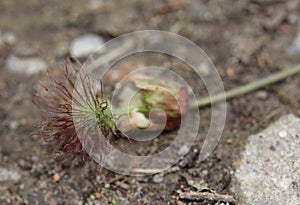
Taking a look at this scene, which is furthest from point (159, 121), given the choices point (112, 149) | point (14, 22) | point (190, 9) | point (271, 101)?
point (14, 22)

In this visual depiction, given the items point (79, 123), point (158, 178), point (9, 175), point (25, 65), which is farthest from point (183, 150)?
point (25, 65)

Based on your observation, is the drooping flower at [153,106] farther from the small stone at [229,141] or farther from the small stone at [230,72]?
the small stone at [230,72]

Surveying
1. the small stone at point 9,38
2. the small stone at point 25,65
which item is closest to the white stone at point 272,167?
the small stone at point 25,65

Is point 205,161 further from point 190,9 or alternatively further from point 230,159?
point 190,9

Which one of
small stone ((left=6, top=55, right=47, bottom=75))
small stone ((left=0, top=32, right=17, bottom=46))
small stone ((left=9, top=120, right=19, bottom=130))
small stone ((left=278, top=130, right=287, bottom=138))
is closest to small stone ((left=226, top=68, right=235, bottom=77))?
small stone ((left=278, top=130, right=287, bottom=138))

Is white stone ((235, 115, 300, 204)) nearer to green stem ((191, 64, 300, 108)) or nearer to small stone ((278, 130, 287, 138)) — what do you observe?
small stone ((278, 130, 287, 138))

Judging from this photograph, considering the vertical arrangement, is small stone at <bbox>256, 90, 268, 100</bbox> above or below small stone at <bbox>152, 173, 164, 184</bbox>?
above

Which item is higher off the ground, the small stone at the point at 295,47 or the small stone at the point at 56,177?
the small stone at the point at 56,177
